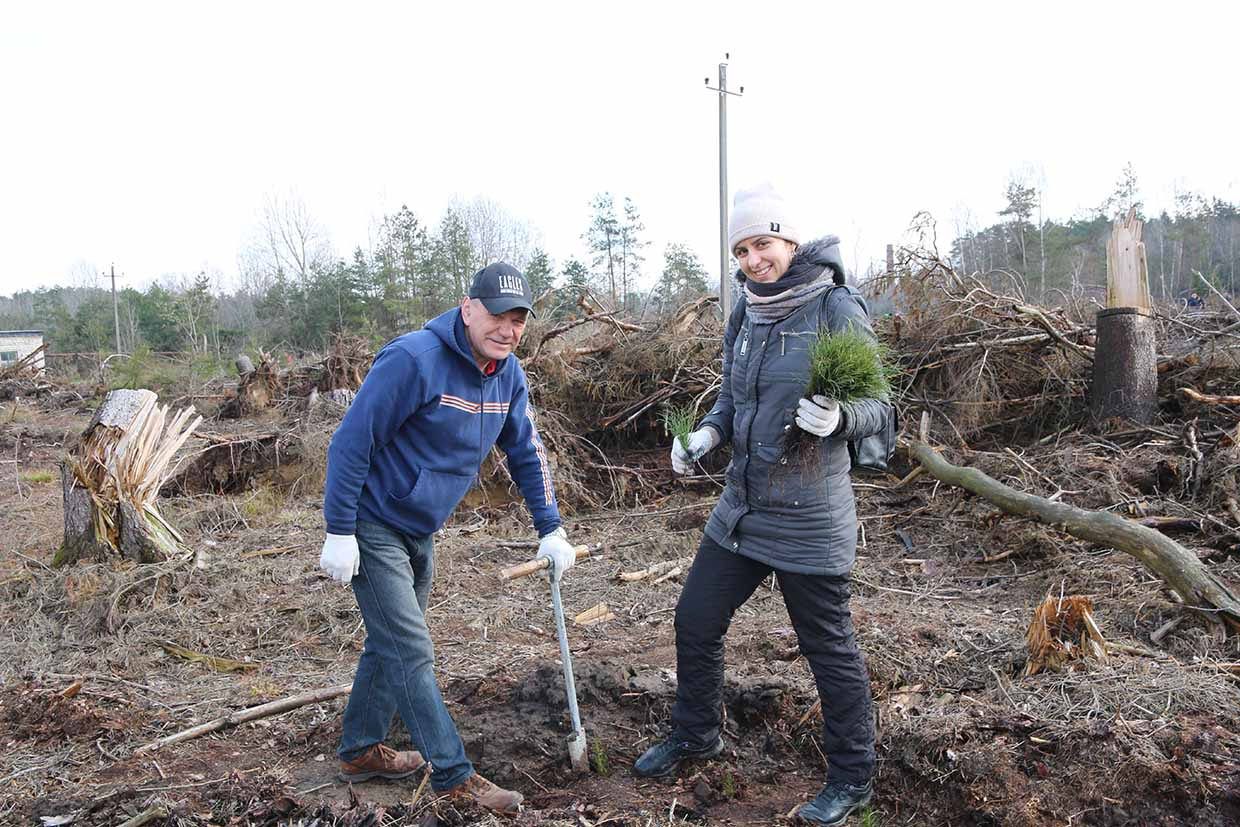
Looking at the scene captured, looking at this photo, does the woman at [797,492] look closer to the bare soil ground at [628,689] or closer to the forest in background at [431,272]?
the bare soil ground at [628,689]

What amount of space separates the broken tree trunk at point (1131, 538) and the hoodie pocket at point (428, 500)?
11.3ft

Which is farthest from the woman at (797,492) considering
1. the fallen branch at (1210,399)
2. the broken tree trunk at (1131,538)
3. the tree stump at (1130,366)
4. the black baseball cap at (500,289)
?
the tree stump at (1130,366)

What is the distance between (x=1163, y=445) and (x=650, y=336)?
188 inches

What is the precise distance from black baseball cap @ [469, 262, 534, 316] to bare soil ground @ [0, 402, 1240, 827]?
1570 millimetres

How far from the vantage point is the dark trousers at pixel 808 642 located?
2.61 meters

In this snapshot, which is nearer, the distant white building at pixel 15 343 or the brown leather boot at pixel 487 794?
the brown leather boot at pixel 487 794

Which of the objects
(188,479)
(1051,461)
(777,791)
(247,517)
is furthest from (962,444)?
(188,479)

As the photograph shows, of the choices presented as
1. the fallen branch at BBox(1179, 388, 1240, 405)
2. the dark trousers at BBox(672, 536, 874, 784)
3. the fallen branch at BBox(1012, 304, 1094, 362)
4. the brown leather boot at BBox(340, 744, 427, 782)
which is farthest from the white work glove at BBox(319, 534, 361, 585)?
the fallen branch at BBox(1012, 304, 1094, 362)

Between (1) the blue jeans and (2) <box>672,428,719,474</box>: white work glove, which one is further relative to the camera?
(2) <box>672,428,719,474</box>: white work glove

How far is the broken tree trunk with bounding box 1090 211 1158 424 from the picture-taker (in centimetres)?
720

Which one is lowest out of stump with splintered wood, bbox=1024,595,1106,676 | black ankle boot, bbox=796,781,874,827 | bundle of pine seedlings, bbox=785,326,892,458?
black ankle boot, bbox=796,781,874,827

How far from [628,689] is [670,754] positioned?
55 centimetres

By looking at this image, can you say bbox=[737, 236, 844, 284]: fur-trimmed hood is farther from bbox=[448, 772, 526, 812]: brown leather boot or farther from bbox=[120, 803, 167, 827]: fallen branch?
bbox=[120, 803, 167, 827]: fallen branch

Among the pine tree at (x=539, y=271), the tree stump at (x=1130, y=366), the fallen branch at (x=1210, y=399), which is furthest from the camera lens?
the pine tree at (x=539, y=271)
